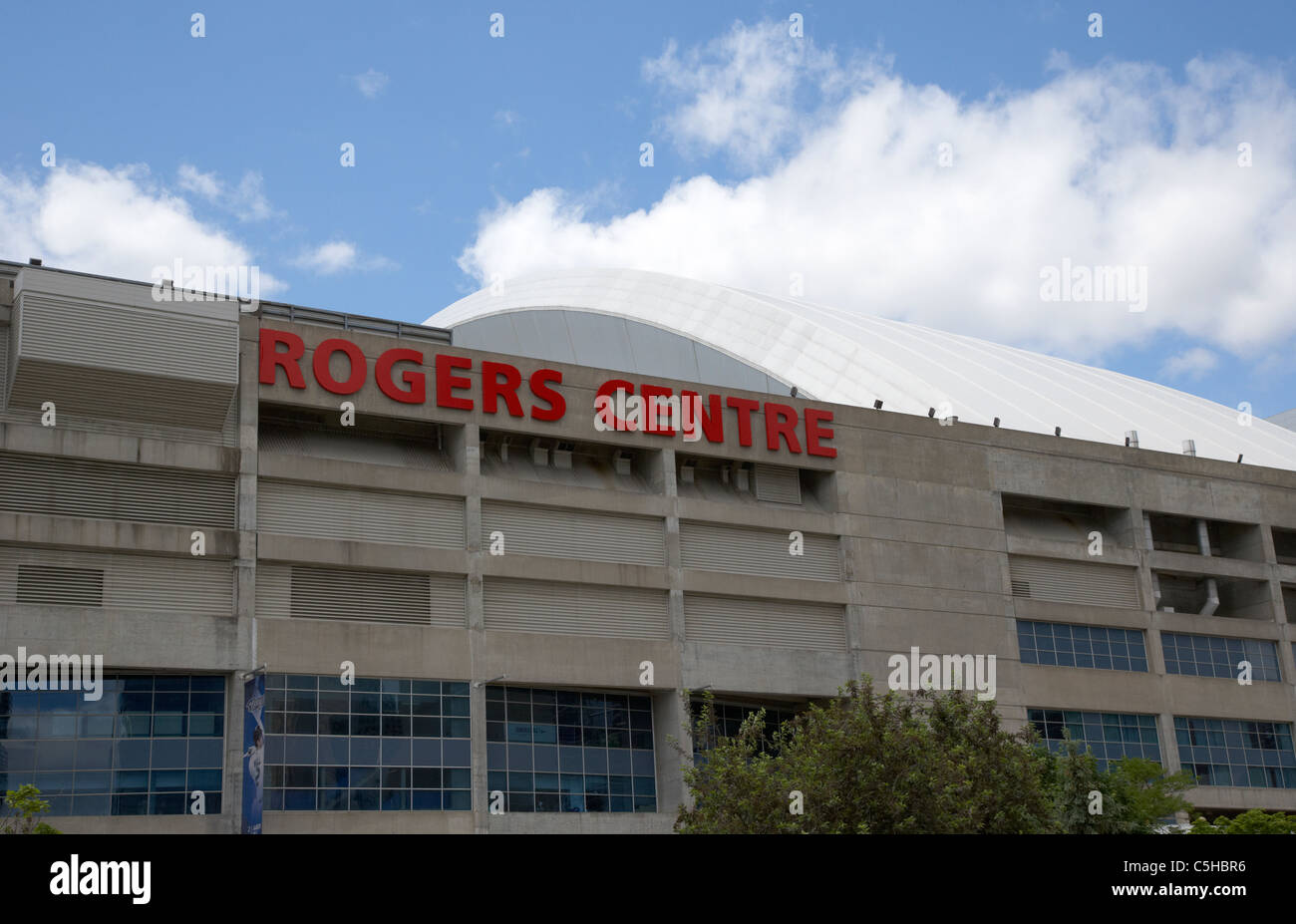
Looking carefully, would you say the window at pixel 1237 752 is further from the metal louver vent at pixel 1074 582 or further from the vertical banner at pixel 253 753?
the vertical banner at pixel 253 753

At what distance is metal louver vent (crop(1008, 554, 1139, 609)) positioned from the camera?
52.7m

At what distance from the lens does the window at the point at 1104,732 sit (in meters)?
50.7

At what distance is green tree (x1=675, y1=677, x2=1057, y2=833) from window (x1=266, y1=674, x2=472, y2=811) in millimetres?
9943

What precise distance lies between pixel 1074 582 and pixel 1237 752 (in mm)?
9666

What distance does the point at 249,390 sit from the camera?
40750 millimetres

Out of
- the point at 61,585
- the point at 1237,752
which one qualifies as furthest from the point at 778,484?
the point at 61,585

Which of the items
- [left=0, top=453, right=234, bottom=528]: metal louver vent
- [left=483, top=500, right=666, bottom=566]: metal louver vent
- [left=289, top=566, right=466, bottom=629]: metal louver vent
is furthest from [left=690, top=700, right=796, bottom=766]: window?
[left=0, top=453, right=234, bottom=528]: metal louver vent

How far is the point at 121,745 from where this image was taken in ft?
120

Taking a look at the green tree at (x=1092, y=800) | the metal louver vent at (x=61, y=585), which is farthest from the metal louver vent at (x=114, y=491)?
the green tree at (x=1092, y=800)

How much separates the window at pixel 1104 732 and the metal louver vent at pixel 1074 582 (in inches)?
171
